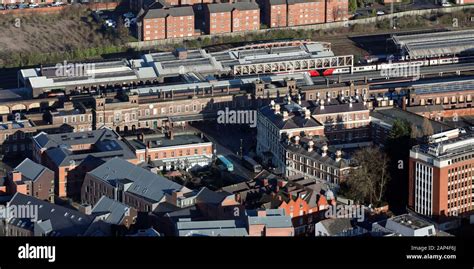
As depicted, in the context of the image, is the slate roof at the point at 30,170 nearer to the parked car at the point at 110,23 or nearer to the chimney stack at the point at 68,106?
the chimney stack at the point at 68,106

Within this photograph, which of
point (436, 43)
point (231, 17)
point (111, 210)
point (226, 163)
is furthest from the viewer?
point (231, 17)

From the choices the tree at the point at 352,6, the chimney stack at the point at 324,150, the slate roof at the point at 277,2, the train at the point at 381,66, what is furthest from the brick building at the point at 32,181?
the tree at the point at 352,6

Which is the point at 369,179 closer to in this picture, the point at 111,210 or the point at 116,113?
the point at 111,210

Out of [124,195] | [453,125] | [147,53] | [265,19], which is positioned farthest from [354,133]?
[265,19]

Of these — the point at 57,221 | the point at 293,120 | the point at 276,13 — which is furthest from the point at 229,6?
the point at 57,221

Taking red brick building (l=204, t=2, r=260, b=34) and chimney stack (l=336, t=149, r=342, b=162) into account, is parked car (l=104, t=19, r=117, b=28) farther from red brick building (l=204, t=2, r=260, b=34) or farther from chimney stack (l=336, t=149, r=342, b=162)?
chimney stack (l=336, t=149, r=342, b=162)

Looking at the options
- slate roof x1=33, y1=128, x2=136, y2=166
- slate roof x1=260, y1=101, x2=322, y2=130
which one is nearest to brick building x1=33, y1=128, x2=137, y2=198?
slate roof x1=33, y1=128, x2=136, y2=166
